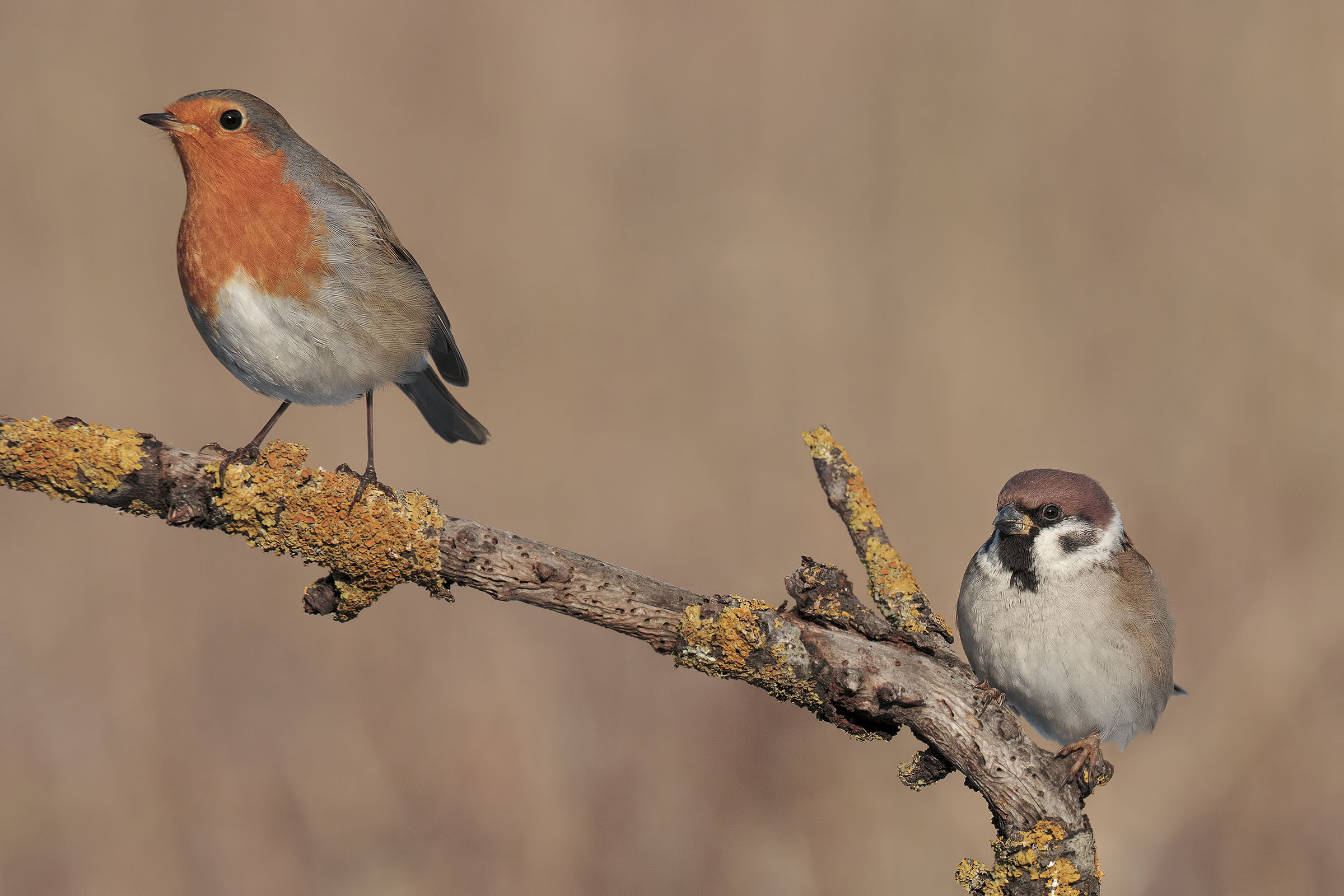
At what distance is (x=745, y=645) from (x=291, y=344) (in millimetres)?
1885

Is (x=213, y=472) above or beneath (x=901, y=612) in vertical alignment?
beneath

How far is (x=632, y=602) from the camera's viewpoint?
270cm

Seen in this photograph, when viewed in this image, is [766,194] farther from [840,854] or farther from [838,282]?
[840,854]

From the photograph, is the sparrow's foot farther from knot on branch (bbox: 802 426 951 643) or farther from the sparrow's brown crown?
the sparrow's brown crown

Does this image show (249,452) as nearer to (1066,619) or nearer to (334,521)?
(334,521)

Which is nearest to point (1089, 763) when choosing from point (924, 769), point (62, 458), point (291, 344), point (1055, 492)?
point (924, 769)

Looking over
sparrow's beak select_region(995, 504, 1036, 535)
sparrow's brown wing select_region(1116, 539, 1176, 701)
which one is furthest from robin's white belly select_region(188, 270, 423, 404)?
sparrow's brown wing select_region(1116, 539, 1176, 701)

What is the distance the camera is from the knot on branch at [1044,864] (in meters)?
2.81

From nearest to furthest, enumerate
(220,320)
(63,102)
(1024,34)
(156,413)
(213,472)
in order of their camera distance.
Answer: (213,472) → (220,320) → (156,413) → (63,102) → (1024,34)

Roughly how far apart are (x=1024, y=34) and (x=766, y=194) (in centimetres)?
217

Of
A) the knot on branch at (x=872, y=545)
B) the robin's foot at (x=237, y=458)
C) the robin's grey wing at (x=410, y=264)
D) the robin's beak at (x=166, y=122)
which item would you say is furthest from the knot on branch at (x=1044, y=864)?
the robin's beak at (x=166, y=122)

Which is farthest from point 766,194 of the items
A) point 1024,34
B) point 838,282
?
point 1024,34

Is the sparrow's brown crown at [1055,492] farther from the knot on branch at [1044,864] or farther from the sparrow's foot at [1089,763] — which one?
the knot on branch at [1044,864]

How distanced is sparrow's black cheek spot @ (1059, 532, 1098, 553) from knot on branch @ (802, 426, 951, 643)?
35.0 inches
